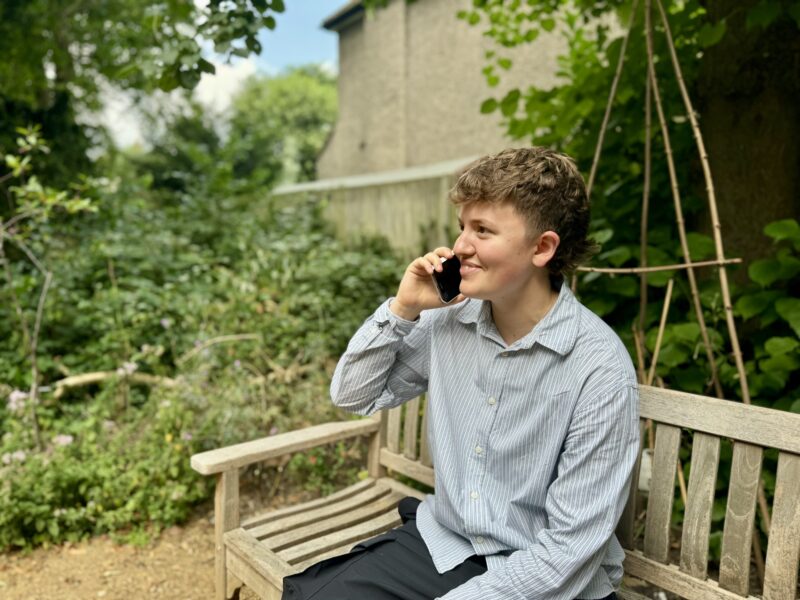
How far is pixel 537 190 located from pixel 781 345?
1485 millimetres

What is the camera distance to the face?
5.34 feet

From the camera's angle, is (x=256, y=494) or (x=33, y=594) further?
(x=256, y=494)

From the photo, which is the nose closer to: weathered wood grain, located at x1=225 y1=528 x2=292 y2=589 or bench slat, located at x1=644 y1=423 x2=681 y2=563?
bench slat, located at x1=644 y1=423 x2=681 y2=563

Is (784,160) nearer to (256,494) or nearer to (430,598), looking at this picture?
(430,598)

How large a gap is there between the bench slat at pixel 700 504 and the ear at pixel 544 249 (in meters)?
0.71

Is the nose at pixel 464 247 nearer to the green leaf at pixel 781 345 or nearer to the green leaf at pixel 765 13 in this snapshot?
the green leaf at pixel 781 345

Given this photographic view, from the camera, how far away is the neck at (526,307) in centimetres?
177

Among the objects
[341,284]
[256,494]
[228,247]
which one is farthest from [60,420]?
[228,247]

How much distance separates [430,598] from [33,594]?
2289 millimetres

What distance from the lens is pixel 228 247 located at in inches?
292

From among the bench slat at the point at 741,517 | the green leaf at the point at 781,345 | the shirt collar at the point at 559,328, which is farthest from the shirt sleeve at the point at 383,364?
the green leaf at the point at 781,345

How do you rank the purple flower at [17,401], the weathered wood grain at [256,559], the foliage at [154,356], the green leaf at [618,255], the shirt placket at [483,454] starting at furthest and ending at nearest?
the purple flower at [17,401], the foliage at [154,356], the green leaf at [618,255], the weathered wood grain at [256,559], the shirt placket at [483,454]

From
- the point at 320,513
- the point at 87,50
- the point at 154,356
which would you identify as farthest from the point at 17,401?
the point at 87,50

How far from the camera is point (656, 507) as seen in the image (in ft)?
6.22
